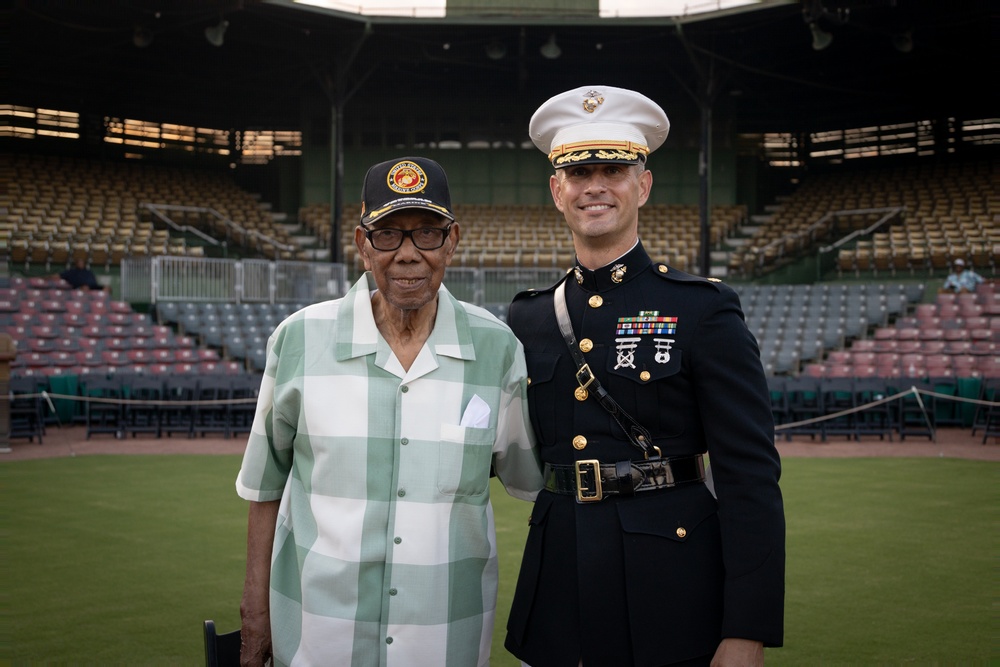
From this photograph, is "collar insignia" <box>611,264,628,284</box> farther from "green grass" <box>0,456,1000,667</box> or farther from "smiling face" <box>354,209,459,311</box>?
"green grass" <box>0,456,1000,667</box>

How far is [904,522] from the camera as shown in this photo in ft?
24.8

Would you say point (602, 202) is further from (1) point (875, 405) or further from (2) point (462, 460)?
(1) point (875, 405)

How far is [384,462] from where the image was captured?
234cm

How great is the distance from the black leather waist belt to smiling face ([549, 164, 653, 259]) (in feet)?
1.93

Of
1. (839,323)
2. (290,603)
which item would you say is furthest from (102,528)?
(839,323)

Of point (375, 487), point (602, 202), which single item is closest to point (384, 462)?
point (375, 487)

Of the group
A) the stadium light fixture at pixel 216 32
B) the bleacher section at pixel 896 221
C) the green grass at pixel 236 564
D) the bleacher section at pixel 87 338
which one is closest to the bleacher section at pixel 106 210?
the bleacher section at pixel 87 338

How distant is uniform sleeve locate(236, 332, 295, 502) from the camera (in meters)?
2.44

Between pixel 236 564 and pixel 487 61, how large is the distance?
69.1ft

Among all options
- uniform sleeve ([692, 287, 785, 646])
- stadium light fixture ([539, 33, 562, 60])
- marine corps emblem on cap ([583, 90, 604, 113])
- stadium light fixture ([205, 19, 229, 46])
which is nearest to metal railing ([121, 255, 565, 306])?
stadium light fixture ([205, 19, 229, 46])

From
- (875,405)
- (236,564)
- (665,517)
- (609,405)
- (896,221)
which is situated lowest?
(236,564)

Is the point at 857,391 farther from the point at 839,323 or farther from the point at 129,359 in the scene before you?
the point at 129,359

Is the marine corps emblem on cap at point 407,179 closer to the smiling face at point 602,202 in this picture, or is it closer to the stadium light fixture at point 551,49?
the smiling face at point 602,202

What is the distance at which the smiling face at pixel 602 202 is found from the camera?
2451 millimetres
